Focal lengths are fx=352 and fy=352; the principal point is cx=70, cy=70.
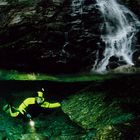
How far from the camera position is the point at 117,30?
14.6 metres

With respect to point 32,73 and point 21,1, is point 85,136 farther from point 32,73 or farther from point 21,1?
point 21,1

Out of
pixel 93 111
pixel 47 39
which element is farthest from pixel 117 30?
pixel 93 111

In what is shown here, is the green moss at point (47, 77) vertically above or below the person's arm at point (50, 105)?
below

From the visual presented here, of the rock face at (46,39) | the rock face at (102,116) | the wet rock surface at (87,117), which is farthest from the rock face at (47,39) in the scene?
the rock face at (102,116)

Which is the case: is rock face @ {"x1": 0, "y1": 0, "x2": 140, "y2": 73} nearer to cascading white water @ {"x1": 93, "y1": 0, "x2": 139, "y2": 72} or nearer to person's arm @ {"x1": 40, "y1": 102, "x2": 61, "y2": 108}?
cascading white water @ {"x1": 93, "y1": 0, "x2": 139, "y2": 72}

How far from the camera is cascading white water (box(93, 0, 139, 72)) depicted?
14.0 meters

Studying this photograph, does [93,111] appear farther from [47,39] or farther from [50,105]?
[47,39]

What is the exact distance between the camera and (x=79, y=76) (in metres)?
12.3

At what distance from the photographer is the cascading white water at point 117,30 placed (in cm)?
1401

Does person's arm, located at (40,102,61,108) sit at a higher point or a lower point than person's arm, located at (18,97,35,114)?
lower

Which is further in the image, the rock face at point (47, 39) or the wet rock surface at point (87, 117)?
the rock face at point (47, 39)

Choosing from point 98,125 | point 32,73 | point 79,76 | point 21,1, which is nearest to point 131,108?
point 98,125

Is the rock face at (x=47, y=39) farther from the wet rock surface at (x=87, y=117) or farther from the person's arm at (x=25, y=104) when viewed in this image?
the person's arm at (x=25, y=104)

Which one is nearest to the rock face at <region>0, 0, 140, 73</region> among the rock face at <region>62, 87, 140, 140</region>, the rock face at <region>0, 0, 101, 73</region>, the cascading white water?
the rock face at <region>0, 0, 101, 73</region>
